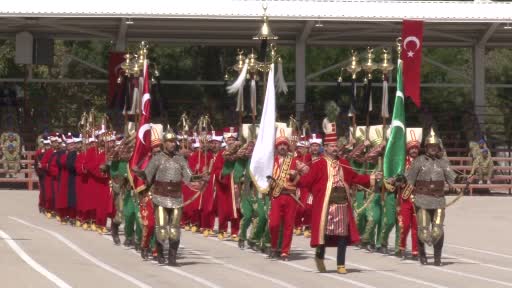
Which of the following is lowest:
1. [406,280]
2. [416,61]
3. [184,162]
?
[406,280]

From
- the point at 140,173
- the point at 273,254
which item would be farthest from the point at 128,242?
the point at 140,173

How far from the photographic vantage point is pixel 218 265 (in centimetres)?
1984

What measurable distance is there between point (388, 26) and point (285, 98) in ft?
27.6

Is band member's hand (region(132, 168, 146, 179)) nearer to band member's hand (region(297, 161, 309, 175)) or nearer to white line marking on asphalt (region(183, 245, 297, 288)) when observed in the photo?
white line marking on asphalt (region(183, 245, 297, 288))

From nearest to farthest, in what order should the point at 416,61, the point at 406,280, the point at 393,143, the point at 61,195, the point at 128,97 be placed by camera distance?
the point at 406,280
the point at 393,143
the point at 128,97
the point at 61,195
the point at 416,61

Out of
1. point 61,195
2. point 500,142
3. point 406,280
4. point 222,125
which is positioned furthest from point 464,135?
point 406,280

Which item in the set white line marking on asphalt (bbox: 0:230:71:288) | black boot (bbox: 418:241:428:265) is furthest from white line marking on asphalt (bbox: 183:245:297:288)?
black boot (bbox: 418:241:428:265)

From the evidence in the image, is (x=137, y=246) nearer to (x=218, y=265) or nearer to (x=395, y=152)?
(x=218, y=265)

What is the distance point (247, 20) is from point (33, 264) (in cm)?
2374

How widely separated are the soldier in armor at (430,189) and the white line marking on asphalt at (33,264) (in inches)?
209

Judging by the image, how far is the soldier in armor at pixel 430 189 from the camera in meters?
20.3

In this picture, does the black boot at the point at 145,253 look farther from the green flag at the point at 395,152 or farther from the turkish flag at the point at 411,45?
the turkish flag at the point at 411,45

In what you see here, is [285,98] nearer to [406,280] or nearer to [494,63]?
[494,63]

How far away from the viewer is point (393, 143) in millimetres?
21625
